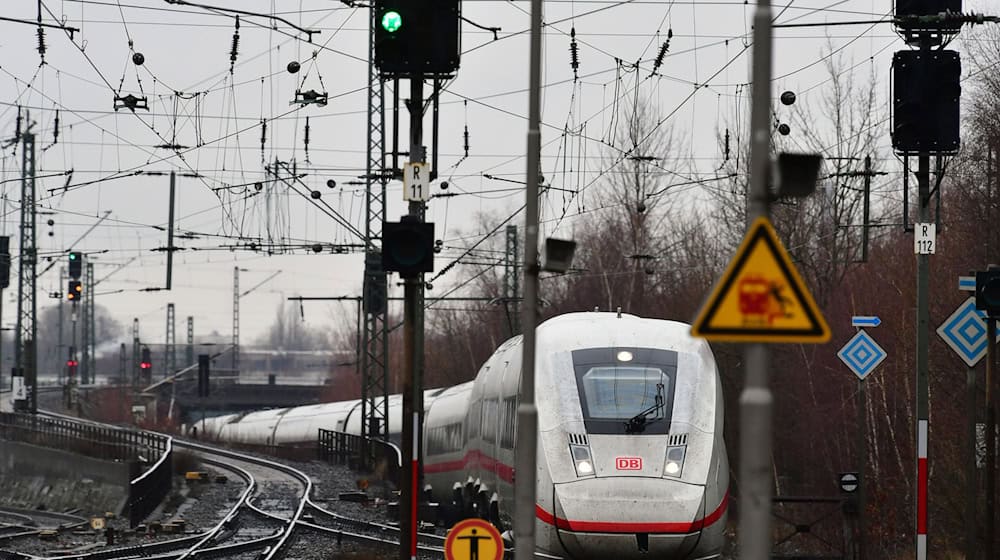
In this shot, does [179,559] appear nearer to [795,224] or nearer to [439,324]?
[795,224]

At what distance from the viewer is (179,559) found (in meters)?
23.7

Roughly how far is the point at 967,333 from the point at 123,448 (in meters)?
29.1

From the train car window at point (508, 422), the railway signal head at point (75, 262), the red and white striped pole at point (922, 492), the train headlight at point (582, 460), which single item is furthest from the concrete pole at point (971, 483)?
the railway signal head at point (75, 262)

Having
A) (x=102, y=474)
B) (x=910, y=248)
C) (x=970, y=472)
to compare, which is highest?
(x=910, y=248)

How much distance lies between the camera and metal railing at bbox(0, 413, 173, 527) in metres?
33.9

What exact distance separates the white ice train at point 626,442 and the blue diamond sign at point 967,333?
2.73 meters

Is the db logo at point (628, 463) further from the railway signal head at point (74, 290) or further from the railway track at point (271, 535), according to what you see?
the railway signal head at point (74, 290)

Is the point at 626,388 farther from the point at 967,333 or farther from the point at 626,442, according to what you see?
the point at 967,333

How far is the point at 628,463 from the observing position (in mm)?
17281

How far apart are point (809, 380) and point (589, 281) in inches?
1001

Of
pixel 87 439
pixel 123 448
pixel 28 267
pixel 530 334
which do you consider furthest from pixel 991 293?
pixel 28 267

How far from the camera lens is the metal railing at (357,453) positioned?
40.2 metres

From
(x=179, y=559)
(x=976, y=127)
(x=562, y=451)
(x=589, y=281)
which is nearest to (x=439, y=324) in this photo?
(x=589, y=281)

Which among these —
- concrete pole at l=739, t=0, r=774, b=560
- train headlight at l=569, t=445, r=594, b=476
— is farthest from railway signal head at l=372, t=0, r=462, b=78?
concrete pole at l=739, t=0, r=774, b=560
